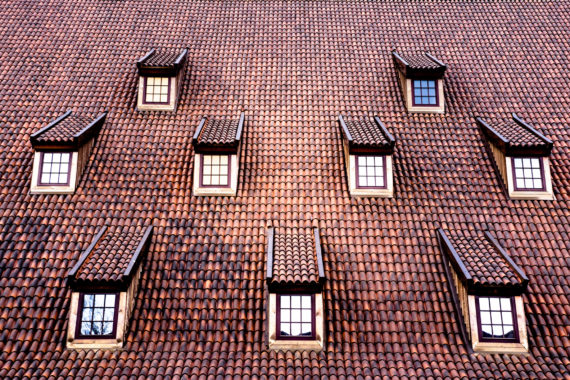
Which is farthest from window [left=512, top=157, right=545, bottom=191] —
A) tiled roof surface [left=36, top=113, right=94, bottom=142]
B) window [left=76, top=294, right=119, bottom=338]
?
tiled roof surface [left=36, top=113, right=94, bottom=142]

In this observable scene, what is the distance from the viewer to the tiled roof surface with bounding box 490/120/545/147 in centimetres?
1330

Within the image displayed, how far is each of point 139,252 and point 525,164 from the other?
11723 mm

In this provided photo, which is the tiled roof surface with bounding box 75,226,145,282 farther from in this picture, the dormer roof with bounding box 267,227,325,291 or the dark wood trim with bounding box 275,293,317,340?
the dark wood trim with bounding box 275,293,317,340

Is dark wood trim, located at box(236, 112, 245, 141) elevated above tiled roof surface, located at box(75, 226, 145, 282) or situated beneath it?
elevated above

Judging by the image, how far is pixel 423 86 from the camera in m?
15.8

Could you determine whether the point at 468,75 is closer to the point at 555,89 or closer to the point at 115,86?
the point at 555,89

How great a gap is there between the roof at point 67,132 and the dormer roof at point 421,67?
10768 mm

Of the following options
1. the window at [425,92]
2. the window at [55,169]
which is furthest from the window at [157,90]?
the window at [425,92]

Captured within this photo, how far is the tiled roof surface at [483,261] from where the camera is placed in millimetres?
10562

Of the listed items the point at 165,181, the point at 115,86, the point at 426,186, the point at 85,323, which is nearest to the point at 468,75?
the point at 426,186

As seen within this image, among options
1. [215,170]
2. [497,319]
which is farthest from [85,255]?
[497,319]

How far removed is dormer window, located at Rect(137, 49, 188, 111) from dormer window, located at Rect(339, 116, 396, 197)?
21.0 ft

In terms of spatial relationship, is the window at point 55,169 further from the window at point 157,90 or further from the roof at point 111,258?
the window at point 157,90

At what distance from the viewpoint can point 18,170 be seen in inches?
535
